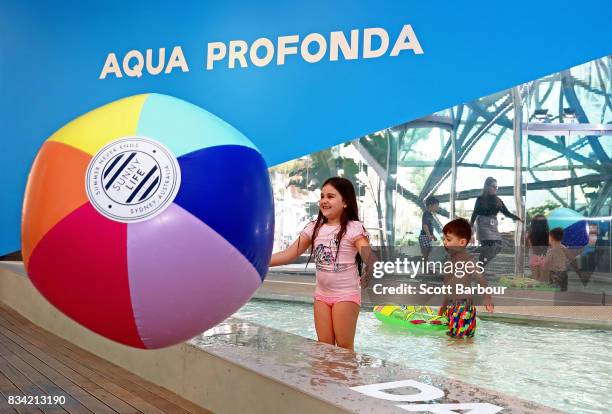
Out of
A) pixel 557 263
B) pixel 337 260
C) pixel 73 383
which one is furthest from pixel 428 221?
pixel 73 383

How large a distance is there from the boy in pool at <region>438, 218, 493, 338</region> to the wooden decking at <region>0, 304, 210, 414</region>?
7.87 feet

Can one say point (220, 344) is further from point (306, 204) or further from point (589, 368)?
point (306, 204)

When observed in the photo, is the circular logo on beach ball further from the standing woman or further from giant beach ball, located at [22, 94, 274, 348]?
the standing woman

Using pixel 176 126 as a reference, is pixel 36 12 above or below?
above

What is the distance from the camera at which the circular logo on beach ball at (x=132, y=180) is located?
1.27 m

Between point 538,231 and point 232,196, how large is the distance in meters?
5.74

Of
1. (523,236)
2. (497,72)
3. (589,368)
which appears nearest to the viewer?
(589,368)

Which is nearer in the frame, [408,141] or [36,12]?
[36,12]

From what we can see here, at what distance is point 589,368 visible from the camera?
3732 mm

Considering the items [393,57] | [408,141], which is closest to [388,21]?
[393,57]

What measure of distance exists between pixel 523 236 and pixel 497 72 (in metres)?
1.95

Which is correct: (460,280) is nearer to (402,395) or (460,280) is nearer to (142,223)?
(402,395)

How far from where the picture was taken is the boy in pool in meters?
4.62

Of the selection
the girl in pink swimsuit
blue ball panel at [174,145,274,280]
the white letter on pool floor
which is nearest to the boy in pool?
the girl in pink swimsuit
